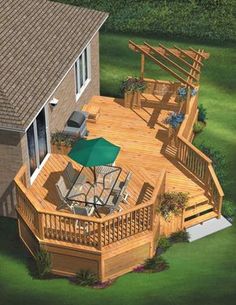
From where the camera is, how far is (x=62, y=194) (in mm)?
21672

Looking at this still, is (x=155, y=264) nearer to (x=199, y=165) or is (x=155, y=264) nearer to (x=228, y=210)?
(x=228, y=210)

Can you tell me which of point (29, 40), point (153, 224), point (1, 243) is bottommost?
A: point (1, 243)

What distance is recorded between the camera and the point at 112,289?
20.3 meters

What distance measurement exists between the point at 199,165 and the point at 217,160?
244 centimetres

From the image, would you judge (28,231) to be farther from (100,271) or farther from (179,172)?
(179,172)

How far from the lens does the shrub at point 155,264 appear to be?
21.1 metres

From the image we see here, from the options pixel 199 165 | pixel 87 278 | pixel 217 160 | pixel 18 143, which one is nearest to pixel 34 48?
pixel 18 143

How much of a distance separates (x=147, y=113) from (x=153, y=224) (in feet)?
29.1

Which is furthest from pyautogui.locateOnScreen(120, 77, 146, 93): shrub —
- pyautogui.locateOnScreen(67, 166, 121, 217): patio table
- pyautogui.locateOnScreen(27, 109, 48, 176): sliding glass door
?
pyautogui.locateOnScreen(67, 166, 121, 217): patio table

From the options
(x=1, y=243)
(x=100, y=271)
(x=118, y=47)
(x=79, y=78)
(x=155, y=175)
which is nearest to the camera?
(x=100, y=271)

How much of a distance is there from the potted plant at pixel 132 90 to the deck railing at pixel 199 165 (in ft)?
11.0

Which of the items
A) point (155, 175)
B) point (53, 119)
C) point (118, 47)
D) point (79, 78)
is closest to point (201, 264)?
point (155, 175)

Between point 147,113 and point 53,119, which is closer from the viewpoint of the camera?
point 53,119

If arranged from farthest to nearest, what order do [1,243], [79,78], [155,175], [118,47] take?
[118,47], [79,78], [155,175], [1,243]
